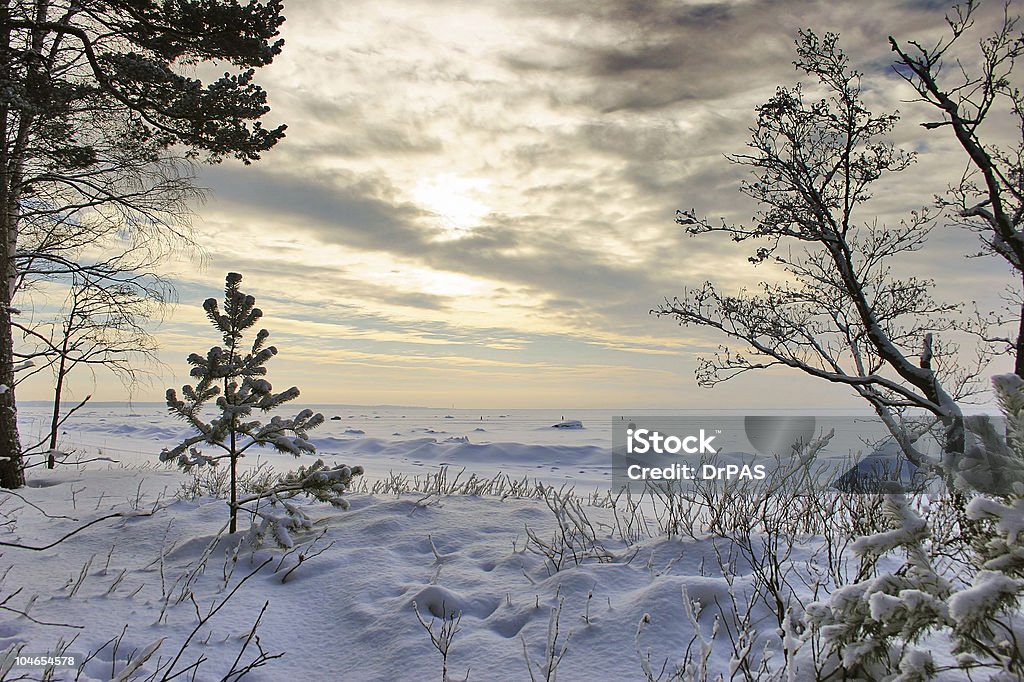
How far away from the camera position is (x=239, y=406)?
17.3ft

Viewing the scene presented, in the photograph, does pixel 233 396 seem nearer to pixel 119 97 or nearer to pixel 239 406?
pixel 239 406

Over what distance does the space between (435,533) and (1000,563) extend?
4.41 metres

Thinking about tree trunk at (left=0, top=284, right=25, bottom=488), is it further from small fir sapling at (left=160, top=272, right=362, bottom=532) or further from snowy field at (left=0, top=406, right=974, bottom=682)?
small fir sapling at (left=160, top=272, right=362, bottom=532)

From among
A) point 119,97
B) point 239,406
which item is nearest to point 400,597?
point 239,406

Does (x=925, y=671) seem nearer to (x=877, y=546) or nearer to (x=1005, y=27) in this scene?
(x=877, y=546)

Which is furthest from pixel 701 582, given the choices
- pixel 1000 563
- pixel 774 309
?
pixel 774 309

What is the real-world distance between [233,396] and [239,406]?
0.15 metres

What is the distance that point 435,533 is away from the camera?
5512mm

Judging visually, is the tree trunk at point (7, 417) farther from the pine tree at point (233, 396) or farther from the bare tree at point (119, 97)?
the pine tree at point (233, 396)

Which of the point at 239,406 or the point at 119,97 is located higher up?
the point at 119,97

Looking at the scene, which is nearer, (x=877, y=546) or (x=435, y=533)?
(x=877, y=546)

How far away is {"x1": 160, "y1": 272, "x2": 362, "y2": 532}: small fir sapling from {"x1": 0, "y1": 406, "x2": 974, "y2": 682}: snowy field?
499mm

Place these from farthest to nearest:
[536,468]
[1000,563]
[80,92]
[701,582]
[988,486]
→ [536,468] → [80,92] → [701,582] → [988,486] → [1000,563]

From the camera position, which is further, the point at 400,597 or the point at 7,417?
the point at 7,417
